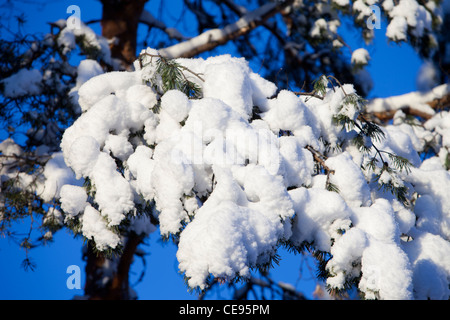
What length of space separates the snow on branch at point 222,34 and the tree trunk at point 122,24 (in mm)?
646

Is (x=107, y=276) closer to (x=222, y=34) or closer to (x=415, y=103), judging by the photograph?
(x=222, y=34)

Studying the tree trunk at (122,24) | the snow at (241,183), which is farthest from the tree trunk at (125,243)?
the snow at (241,183)

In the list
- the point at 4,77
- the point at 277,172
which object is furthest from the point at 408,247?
the point at 4,77

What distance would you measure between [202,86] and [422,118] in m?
3.01

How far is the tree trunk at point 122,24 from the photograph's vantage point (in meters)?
4.93

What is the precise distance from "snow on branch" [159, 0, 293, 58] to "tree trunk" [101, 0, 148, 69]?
2.12 ft

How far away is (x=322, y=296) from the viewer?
6.44 meters

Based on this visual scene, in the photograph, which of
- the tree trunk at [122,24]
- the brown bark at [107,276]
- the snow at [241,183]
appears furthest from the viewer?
the tree trunk at [122,24]

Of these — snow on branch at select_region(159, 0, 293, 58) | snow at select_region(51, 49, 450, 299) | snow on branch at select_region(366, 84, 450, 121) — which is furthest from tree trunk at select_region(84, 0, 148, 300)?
snow on branch at select_region(366, 84, 450, 121)

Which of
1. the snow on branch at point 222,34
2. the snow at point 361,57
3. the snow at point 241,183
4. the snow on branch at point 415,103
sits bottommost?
the snow at point 241,183

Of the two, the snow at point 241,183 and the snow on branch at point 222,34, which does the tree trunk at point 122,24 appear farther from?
the snow at point 241,183

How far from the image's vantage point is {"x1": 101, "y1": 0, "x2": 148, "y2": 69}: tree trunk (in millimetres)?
4934

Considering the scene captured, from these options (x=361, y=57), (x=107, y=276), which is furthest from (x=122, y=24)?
(x=107, y=276)

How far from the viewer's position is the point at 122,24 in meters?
5.03
